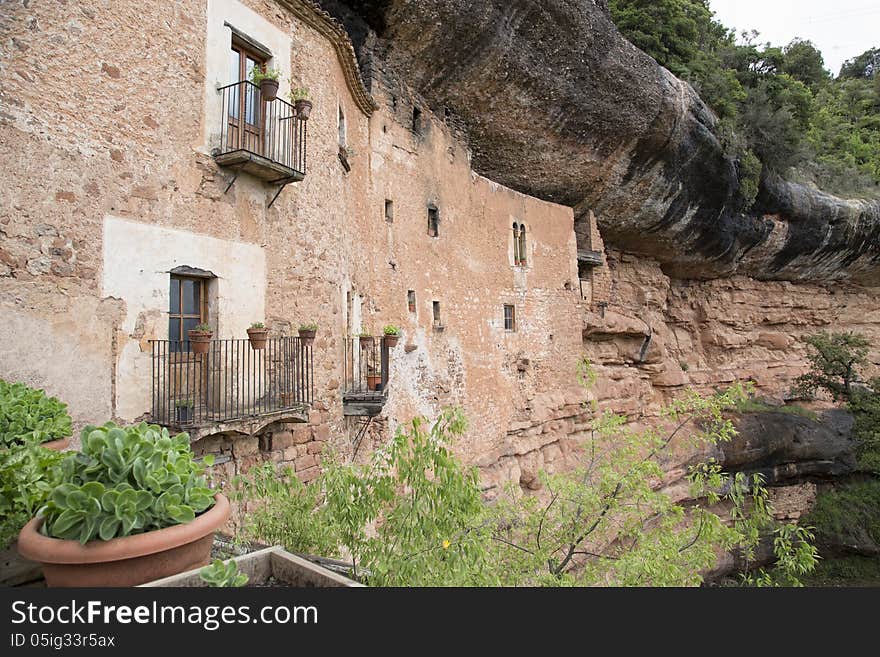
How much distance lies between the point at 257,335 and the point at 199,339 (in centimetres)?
81

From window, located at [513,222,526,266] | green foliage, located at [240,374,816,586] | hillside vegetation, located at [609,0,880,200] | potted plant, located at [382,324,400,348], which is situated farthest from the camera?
hillside vegetation, located at [609,0,880,200]

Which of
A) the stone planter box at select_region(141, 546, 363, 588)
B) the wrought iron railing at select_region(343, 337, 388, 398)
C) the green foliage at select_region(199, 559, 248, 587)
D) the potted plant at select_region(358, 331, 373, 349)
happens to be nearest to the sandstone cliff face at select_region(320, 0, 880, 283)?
the potted plant at select_region(358, 331, 373, 349)

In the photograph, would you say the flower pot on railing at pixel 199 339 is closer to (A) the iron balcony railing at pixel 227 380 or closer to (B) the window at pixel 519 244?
(A) the iron balcony railing at pixel 227 380

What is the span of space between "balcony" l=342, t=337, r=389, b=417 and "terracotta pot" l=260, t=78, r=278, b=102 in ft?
13.4

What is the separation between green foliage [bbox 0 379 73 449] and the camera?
365 centimetres

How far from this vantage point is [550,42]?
13.1m

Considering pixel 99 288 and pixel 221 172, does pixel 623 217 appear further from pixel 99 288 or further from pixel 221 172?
pixel 99 288

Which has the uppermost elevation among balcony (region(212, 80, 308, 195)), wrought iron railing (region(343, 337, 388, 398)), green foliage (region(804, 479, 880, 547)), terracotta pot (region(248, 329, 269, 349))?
balcony (region(212, 80, 308, 195))

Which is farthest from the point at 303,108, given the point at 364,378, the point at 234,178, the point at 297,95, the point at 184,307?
the point at 364,378

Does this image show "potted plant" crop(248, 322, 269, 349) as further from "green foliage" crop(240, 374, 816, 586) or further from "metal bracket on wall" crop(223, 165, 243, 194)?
"green foliage" crop(240, 374, 816, 586)

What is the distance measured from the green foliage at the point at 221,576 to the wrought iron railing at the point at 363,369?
6.63 m

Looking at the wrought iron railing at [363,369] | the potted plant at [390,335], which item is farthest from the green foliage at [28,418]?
the potted plant at [390,335]

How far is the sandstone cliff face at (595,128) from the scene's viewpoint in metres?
11.7

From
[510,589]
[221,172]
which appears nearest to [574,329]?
[221,172]
